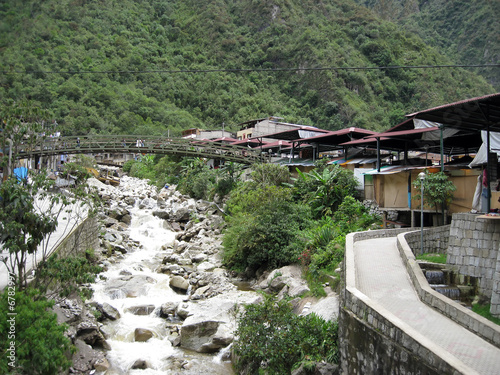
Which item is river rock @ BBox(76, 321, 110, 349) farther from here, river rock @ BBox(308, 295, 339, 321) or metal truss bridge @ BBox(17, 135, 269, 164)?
metal truss bridge @ BBox(17, 135, 269, 164)

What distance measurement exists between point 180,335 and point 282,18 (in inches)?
3573

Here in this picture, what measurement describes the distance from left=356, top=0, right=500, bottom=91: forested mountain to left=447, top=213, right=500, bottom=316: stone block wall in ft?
243

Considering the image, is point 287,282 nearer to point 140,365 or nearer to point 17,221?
point 140,365

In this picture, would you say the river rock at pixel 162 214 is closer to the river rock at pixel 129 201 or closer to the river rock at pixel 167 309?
the river rock at pixel 129 201

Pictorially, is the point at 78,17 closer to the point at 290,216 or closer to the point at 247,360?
the point at 290,216

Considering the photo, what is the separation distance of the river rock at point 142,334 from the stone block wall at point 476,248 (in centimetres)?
876

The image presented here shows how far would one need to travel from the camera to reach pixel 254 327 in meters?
9.68

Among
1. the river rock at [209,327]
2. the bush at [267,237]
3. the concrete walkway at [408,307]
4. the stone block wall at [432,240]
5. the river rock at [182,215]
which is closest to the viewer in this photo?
the concrete walkway at [408,307]

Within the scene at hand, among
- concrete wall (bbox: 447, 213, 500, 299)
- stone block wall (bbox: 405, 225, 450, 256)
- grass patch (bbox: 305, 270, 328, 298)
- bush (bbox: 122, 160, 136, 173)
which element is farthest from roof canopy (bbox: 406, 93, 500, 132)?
bush (bbox: 122, 160, 136, 173)

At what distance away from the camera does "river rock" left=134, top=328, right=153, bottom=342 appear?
12500 millimetres

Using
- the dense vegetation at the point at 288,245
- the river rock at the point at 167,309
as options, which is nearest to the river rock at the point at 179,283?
the river rock at the point at 167,309

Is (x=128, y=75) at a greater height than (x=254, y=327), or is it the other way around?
(x=128, y=75)

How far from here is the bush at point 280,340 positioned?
924 centimetres

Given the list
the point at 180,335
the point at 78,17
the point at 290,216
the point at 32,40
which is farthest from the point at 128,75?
the point at 180,335
